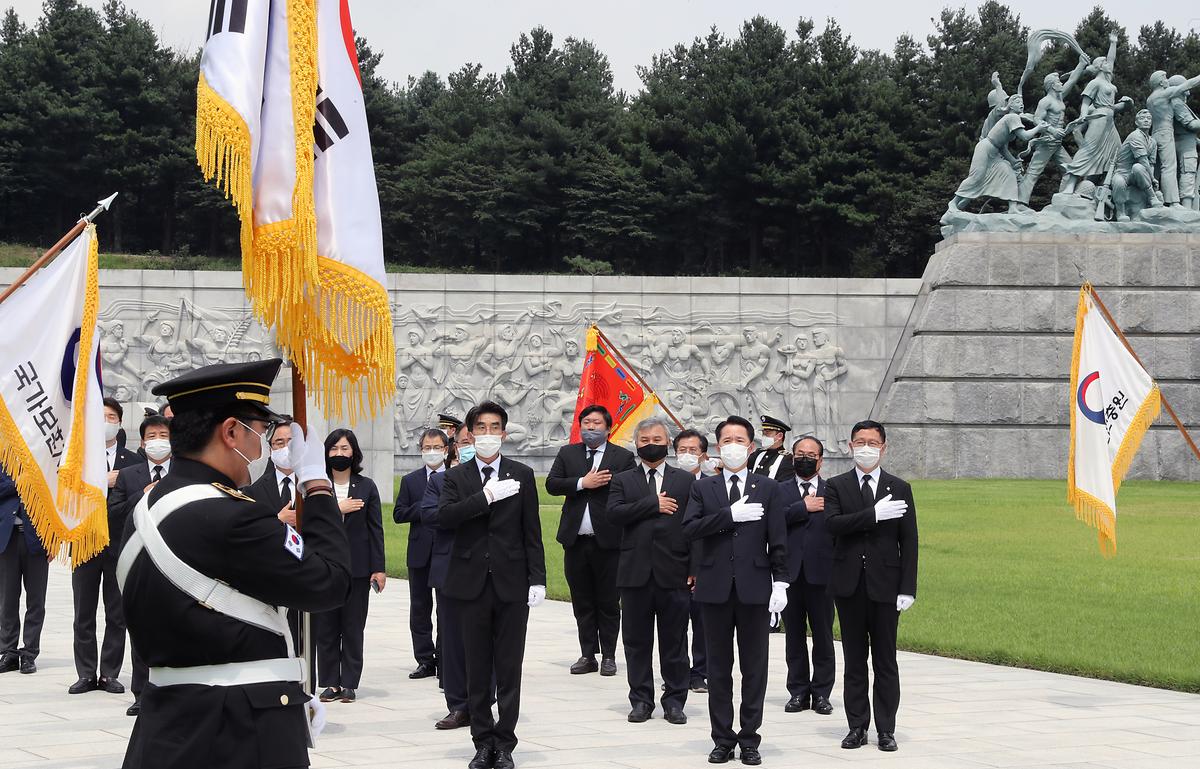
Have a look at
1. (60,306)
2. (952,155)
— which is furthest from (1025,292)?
(60,306)

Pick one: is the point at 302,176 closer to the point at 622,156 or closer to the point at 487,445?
the point at 487,445

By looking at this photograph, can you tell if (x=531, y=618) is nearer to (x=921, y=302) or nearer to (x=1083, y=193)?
(x=921, y=302)

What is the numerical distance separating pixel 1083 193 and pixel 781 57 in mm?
20208

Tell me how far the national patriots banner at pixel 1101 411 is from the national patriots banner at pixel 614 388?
11.5 feet

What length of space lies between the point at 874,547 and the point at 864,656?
530mm

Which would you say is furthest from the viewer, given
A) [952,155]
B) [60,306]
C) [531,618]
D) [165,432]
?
[952,155]

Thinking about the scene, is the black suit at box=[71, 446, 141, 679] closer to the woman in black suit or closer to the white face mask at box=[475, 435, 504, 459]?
the woman in black suit

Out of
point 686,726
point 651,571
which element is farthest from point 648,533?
point 686,726

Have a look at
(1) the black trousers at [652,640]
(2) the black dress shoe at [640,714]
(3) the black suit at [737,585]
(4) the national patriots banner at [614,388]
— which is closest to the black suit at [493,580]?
(3) the black suit at [737,585]

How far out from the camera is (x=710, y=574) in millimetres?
6848

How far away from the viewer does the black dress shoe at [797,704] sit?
787 cm

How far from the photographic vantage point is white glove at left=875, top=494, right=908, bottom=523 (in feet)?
23.2

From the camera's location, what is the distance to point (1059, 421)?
25.2m

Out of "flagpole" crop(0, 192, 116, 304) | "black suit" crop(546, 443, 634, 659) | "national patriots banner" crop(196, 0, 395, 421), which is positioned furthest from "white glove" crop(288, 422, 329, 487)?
"black suit" crop(546, 443, 634, 659)
